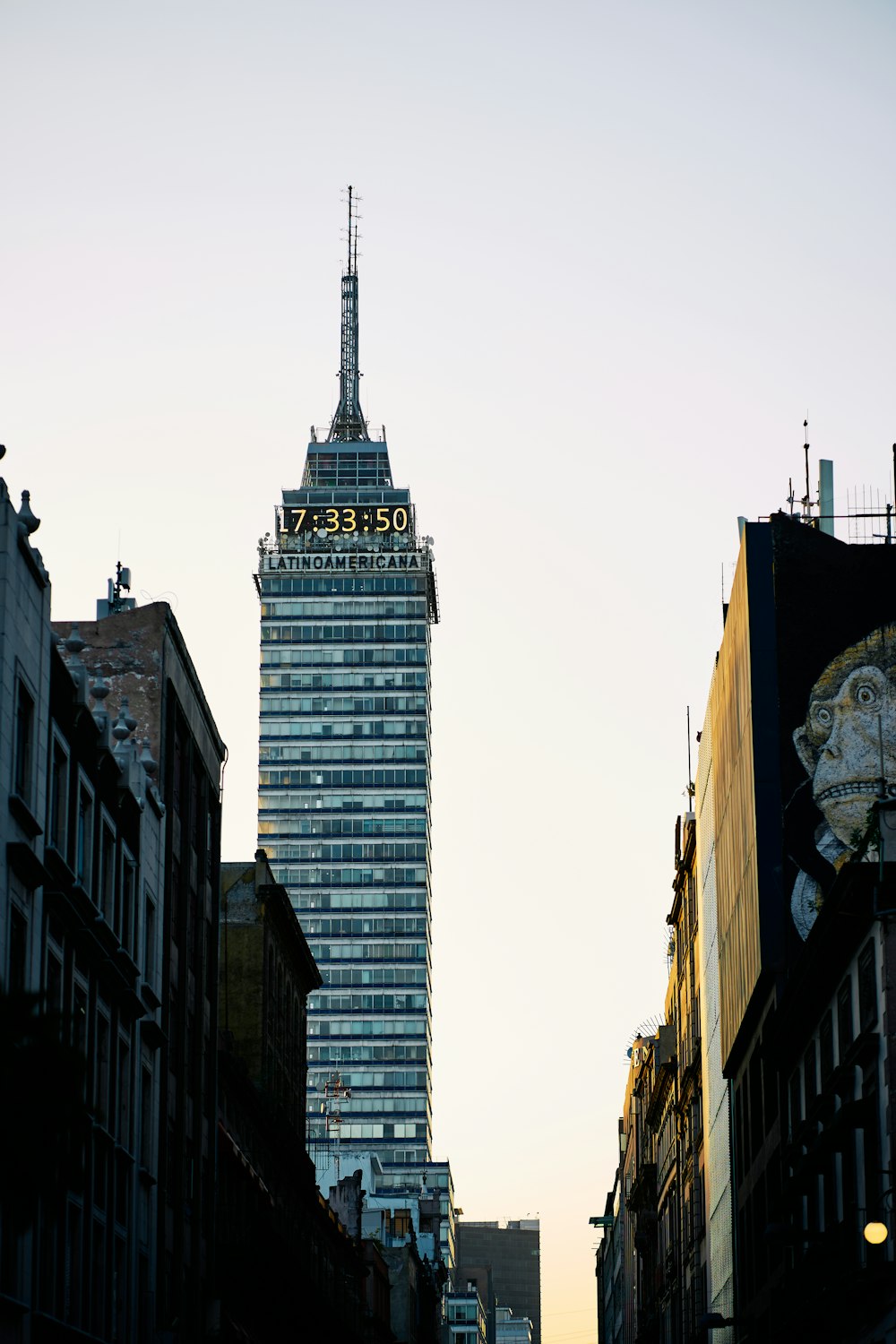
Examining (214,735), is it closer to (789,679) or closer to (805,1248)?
(789,679)

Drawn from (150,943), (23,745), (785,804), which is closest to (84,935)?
(23,745)

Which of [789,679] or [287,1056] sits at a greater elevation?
[789,679]

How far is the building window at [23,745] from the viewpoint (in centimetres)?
3750

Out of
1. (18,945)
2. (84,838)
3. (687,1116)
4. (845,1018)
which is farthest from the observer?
(687,1116)

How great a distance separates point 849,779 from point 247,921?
1102 inches

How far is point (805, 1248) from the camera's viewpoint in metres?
53.8

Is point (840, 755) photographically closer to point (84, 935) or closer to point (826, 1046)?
point (826, 1046)

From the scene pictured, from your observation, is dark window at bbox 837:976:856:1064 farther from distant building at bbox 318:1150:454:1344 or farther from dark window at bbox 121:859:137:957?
distant building at bbox 318:1150:454:1344

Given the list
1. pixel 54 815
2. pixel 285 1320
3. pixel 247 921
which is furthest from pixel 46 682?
pixel 247 921

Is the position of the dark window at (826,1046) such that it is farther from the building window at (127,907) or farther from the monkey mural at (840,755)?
the building window at (127,907)

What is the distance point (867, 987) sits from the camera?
1725 inches

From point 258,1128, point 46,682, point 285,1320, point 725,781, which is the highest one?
point 725,781

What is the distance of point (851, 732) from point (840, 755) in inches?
32.4

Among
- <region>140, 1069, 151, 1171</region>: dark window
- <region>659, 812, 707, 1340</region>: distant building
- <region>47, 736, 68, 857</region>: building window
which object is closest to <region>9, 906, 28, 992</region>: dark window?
<region>47, 736, 68, 857</region>: building window
